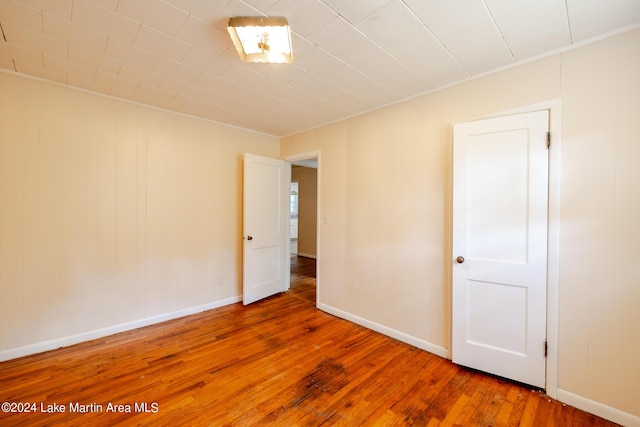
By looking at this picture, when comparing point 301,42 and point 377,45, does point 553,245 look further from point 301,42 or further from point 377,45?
point 301,42

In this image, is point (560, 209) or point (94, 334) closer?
point (560, 209)

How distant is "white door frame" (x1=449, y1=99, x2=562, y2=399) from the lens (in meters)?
1.90

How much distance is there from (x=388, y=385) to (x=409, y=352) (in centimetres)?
58

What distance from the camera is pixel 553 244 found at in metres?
1.92

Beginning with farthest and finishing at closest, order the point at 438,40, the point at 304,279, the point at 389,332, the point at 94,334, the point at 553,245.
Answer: the point at 304,279 → the point at 389,332 → the point at 94,334 → the point at 553,245 → the point at 438,40

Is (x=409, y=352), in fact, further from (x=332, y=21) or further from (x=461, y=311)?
(x=332, y=21)

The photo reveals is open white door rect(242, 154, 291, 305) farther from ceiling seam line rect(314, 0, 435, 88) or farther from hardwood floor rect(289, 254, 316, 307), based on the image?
ceiling seam line rect(314, 0, 435, 88)

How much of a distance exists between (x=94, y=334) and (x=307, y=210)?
17.3 feet

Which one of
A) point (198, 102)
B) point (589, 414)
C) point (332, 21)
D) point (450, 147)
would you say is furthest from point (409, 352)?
point (198, 102)

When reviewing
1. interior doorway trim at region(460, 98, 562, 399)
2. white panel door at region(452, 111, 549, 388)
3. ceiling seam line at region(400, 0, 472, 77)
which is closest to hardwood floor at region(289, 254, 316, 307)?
white panel door at region(452, 111, 549, 388)

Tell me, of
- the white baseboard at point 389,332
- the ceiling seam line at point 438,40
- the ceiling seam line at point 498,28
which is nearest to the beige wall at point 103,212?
the white baseboard at point 389,332

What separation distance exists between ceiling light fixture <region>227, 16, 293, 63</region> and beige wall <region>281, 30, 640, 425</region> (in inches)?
58.8

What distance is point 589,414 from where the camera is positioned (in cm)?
178

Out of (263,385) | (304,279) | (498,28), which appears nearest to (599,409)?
(263,385)
